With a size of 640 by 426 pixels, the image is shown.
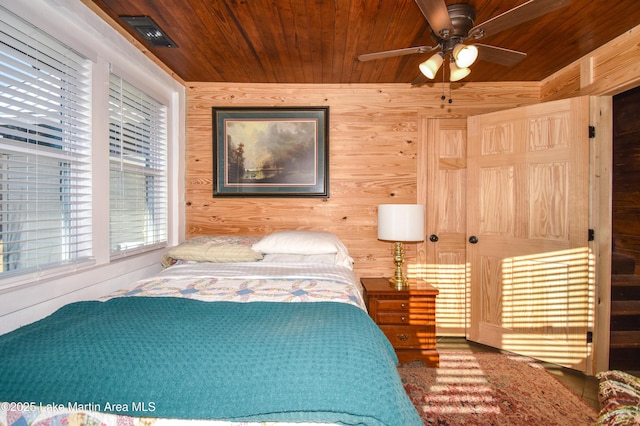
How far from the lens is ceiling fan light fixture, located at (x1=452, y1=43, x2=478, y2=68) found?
151 cm

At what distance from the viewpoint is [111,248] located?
6.72ft

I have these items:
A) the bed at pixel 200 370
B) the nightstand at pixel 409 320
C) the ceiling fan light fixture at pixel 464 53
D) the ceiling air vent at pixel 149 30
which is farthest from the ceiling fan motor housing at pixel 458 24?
the ceiling air vent at pixel 149 30

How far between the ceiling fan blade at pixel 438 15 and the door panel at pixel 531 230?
4.69 ft

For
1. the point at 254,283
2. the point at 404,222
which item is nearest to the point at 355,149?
the point at 404,222

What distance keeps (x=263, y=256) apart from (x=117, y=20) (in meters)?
1.85

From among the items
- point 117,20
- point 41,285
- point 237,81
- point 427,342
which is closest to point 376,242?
point 427,342

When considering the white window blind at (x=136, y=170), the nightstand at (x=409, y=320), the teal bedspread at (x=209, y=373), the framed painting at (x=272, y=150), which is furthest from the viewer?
the framed painting at (x=272, y=150)

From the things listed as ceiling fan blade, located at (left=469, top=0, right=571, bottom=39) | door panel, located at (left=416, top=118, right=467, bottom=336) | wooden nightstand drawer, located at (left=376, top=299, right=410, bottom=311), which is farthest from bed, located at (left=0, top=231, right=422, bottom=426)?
door panel, located at (left=416, top=118, right=467, bottom=336)

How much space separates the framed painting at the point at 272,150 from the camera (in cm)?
289

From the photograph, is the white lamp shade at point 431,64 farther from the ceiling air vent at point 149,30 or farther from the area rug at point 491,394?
the area rug at point 491,394

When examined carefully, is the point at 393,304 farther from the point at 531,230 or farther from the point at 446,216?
the point at 531,230

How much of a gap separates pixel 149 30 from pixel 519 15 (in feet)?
7.06

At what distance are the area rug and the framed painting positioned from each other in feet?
5.66

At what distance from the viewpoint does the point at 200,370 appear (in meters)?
0.85
